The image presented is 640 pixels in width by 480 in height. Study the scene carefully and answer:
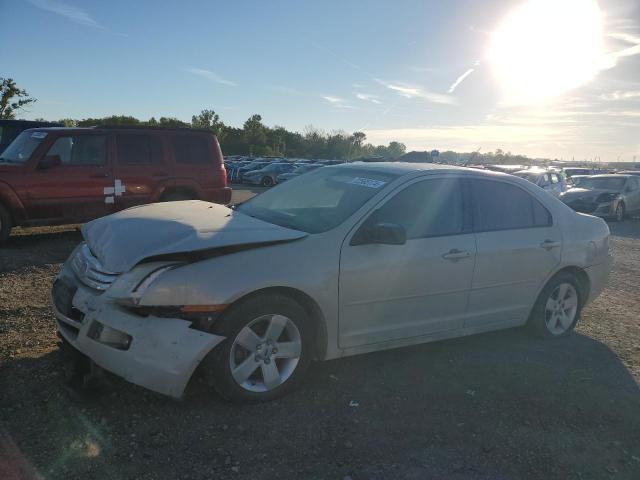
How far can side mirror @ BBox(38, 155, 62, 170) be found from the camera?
833cm

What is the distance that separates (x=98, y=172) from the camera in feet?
28.8

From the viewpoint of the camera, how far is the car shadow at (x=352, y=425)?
294cm

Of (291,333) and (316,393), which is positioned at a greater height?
(291,333)

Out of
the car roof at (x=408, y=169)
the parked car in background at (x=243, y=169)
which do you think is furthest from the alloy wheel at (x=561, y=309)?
the parked car in background at (x=243, y=169)

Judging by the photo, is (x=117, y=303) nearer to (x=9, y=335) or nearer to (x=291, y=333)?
(x=291, y=333)

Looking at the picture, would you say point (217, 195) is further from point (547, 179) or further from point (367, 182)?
point (547, 179)

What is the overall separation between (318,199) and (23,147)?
638 centimetres

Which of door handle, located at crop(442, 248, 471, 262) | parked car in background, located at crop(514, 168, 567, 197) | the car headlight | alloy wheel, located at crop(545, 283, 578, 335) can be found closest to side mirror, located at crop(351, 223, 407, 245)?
door handle, located at crop(442, 248, 471, 262)

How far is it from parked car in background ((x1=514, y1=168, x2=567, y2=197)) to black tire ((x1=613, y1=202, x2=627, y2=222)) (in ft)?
5.57

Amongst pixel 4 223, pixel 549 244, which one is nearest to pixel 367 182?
pixel 549 244

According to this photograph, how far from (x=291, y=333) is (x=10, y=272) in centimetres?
463

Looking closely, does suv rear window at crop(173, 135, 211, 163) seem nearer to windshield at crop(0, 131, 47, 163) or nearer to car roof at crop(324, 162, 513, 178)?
windshield at crop(0, 131, 47, 163)

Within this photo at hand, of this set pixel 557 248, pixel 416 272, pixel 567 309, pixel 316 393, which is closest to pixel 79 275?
pixel 316 393

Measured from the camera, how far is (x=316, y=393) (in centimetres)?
379
